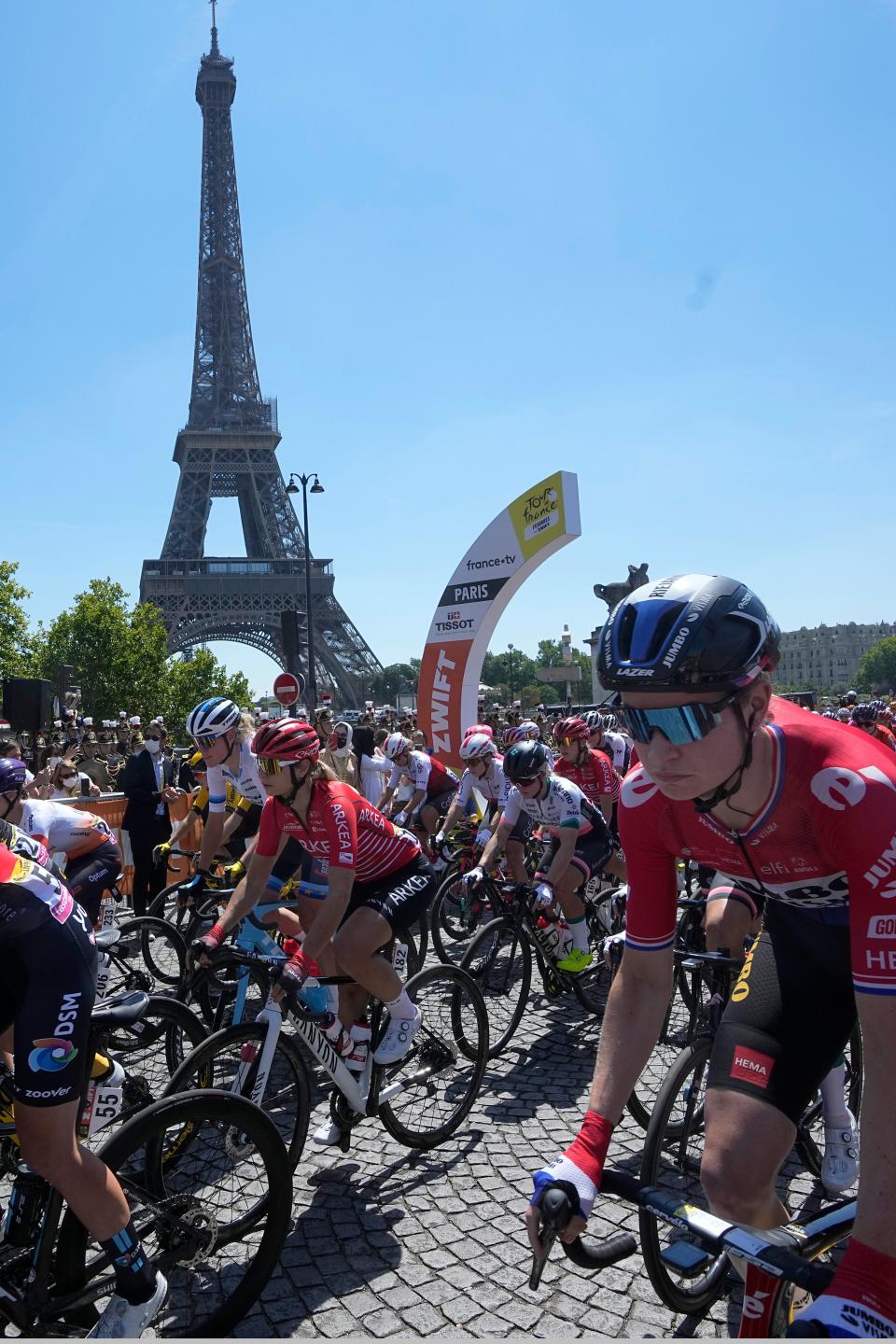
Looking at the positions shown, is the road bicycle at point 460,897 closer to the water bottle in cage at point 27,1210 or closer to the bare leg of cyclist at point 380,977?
the bare leg of cyclist at point 380,977

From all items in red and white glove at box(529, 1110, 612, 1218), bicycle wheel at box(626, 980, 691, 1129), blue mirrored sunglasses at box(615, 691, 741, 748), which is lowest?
bicycle wheel at box(626, 980, 691, 1129)

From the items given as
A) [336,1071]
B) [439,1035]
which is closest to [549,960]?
[439,1035]

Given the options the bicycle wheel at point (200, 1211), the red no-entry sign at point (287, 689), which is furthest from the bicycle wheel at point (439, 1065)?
the red no-entry sign at point (287, 689)

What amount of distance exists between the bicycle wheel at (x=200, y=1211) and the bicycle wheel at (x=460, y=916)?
4250 millimetres

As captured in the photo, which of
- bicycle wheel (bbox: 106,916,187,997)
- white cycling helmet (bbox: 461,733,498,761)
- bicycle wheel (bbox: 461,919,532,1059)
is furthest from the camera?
white cycling helmet (bbox: 461,733,498,761)

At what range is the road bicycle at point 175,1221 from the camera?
2.72 metres

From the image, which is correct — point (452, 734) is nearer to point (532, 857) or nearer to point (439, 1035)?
point (532, 857)

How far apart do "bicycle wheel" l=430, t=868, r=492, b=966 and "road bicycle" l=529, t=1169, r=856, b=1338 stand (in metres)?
5.57

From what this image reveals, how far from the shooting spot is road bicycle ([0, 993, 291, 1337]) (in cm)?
272

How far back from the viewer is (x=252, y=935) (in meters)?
5.39

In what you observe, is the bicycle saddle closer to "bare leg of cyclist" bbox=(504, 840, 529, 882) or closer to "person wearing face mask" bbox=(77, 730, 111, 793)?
A: "bare leg of cyclist" bbox=(504, 840, 529, 882)

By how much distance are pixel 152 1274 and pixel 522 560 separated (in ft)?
39.4

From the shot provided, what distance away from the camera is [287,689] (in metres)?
12.3

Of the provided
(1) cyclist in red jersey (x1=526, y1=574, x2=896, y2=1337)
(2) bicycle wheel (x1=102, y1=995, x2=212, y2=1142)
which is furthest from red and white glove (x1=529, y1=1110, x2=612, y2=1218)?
(2) bicycle wheel (x1=102, y1=995, x2=212, y2=1142)
